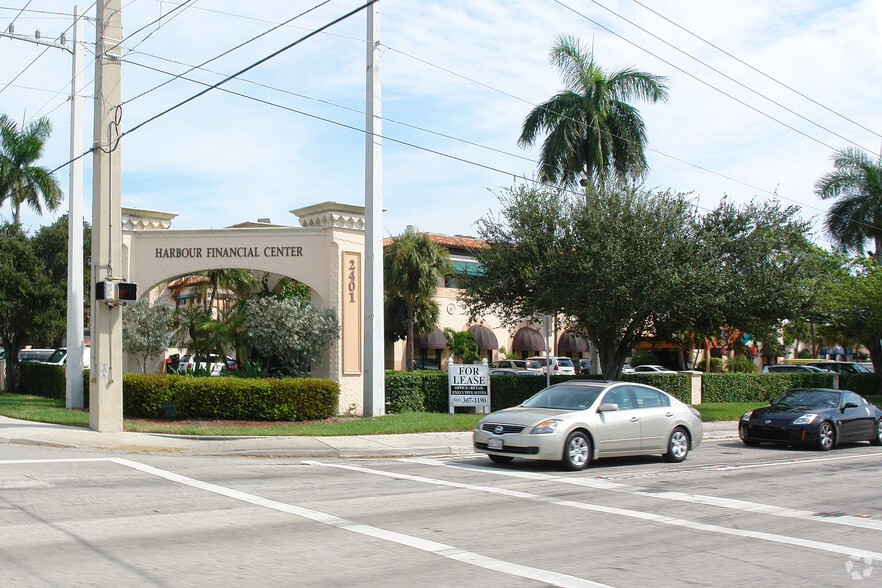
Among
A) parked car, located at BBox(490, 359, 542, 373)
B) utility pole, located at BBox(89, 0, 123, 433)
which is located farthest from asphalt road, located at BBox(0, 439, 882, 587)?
parked car, located at BBox(490, 359, 542, 373)

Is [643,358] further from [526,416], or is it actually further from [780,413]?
[526,416]

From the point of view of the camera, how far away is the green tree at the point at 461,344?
148 feet

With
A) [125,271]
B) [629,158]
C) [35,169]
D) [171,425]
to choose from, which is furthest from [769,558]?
[35,169]

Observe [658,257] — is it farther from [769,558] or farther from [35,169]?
[35,169]

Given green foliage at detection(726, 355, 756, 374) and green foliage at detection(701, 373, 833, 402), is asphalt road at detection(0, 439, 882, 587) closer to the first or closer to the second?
green foliage at detection(701, 373, 833, 402)

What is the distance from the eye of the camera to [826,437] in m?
16.7

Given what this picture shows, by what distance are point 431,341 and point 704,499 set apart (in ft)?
114

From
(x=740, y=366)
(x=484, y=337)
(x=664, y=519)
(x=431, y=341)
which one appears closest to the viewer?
(x=664, y=519)

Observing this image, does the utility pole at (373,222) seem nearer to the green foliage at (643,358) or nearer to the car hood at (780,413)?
the car hood at (780,413)

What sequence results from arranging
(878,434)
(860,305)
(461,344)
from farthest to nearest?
(461,344)
(860,305)
(878,434)

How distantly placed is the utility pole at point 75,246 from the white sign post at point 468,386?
9830mm

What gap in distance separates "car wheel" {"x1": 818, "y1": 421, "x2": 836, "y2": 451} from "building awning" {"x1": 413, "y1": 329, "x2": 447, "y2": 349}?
28567 mm

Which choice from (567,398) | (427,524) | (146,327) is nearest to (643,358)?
(146,327)

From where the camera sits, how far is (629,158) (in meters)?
31.2
